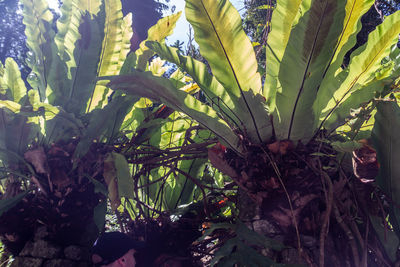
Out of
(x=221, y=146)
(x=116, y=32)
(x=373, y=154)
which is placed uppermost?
(x=116, y=32)

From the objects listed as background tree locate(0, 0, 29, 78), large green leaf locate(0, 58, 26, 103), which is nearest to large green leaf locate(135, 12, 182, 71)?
large green leaf locate(0, 58, 26, 103)

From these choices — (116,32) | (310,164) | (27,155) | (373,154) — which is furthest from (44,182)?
(373,154)

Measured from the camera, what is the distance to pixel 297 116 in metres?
0.76

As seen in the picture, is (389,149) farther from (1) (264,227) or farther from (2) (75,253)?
(2) (75,253)

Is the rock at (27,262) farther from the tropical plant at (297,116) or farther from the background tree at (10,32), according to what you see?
the background tree at (10,32)

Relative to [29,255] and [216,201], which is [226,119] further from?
[29,255]

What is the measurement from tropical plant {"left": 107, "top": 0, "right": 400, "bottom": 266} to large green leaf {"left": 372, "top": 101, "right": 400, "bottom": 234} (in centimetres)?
2

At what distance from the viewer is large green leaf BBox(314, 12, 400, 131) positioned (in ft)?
2.56

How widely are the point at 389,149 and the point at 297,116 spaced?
10.7 inches

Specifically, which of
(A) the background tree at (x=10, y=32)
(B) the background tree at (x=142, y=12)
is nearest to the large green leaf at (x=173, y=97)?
(B) the background tree at (x=142, y=12)

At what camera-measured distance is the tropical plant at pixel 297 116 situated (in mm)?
728

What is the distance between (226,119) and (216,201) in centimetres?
37

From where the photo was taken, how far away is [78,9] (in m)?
0.94

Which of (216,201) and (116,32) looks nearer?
(116,32)
